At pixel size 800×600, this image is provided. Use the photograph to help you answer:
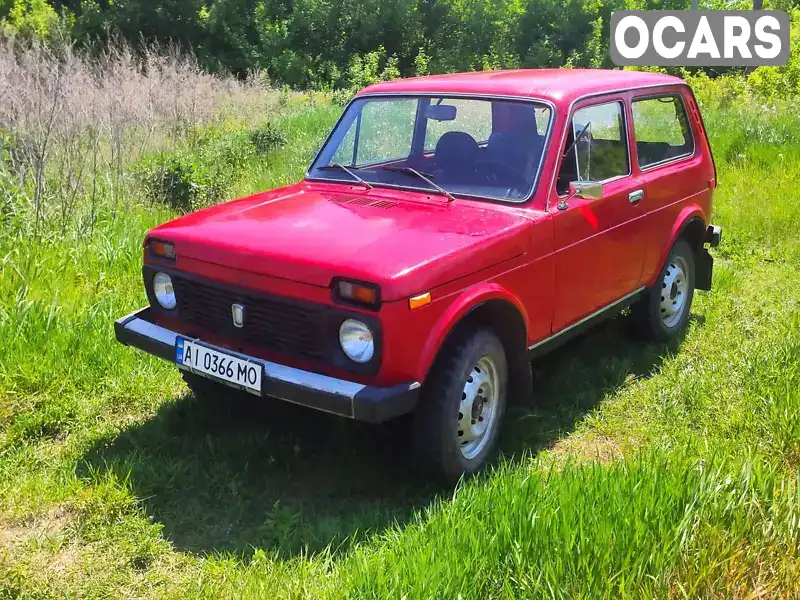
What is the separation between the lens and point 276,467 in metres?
3.89

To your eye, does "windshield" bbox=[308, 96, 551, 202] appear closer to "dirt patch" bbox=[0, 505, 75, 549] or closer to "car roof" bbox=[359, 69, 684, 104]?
"car roof" bbox=[359, 69, 684, 104]

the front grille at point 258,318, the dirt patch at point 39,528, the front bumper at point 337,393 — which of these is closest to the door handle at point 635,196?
the front bumper at point 337,393

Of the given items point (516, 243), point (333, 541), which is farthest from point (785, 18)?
point (333, 541)

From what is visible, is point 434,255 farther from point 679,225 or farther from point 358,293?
point 679,225

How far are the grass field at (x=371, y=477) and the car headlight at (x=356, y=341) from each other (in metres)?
0.73

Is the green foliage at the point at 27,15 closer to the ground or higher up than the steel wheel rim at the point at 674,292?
higher up

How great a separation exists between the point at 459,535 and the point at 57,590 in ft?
5.24

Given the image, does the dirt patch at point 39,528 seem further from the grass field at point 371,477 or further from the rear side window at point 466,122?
the rear side window at point 466,122

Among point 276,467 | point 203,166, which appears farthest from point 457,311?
point 203,166

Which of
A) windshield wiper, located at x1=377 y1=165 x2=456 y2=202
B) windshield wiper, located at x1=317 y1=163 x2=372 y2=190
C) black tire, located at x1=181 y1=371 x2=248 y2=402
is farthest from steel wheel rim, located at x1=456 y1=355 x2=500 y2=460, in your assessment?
black tire, located at x1=181 y1=371 x2=248 y2=402

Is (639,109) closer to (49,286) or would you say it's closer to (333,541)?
(333,541)

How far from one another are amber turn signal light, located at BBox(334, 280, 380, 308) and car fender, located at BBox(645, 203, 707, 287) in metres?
2.74

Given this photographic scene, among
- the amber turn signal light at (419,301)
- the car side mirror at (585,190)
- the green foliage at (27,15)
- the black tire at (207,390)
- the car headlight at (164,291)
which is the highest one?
the green foliage at (27,15)

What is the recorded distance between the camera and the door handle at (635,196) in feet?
15.5
